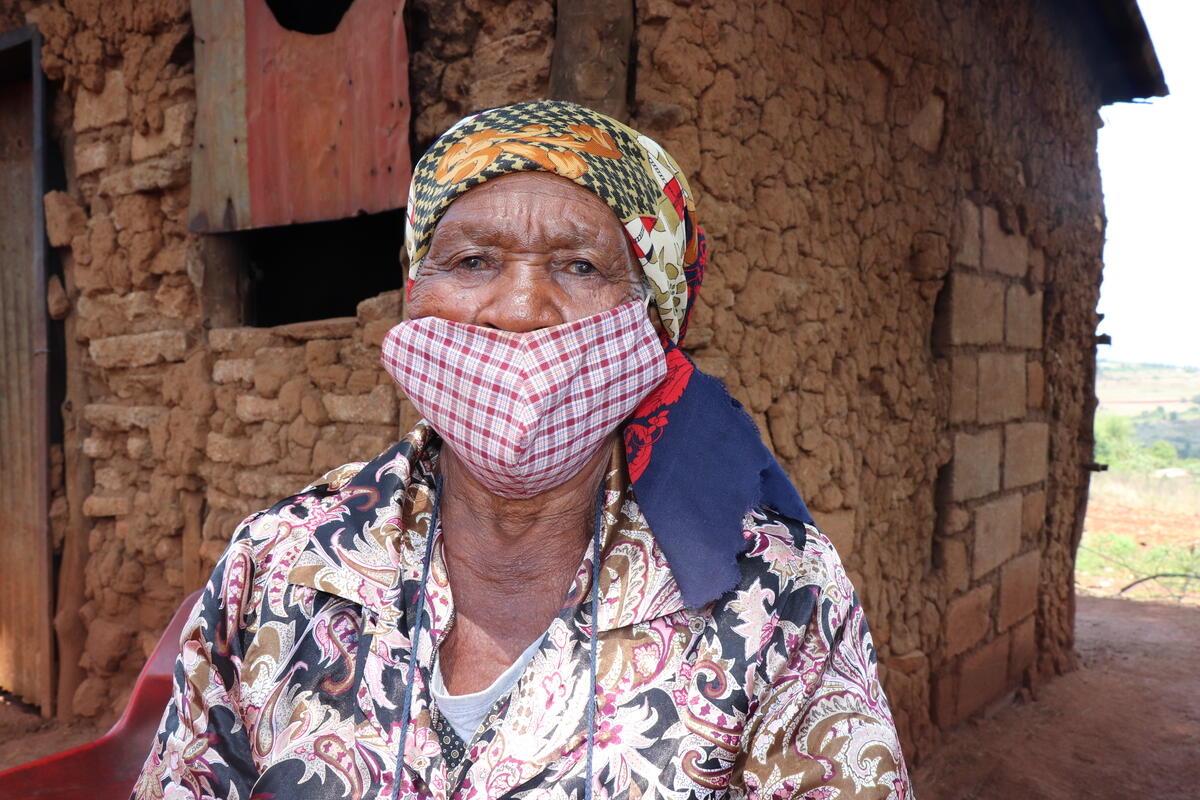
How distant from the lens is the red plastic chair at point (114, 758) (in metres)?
1.88

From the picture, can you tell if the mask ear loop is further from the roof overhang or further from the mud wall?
the roof overhang

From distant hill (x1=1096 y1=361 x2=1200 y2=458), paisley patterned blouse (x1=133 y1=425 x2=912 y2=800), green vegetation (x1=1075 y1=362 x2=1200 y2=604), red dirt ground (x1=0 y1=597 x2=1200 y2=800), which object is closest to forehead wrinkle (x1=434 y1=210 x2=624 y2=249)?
paisley patterned blouse (x1=133 y1=425 x2=912 y2=800)

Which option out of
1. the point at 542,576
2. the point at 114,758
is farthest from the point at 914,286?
the point at 114,758

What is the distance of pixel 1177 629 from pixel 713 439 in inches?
317

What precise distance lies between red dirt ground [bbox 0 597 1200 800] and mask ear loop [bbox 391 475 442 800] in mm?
3488

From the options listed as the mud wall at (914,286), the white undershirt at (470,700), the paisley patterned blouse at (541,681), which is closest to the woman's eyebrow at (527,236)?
the paisley patterned blouse at (541,681)

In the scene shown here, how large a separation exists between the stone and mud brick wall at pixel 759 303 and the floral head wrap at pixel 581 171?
1440 mm

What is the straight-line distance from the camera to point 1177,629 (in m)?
7.66

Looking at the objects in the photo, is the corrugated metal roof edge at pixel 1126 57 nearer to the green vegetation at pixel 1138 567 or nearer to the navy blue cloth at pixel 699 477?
the green vegetation at pixel 1138 567

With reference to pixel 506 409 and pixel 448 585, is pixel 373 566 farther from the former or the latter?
pixel 506 409

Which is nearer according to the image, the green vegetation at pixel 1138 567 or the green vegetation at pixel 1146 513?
the green vegetation at pixel 1138 567

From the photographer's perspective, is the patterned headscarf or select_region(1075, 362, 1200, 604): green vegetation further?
select_region(1075, 362, 1200, 604): green vegetation

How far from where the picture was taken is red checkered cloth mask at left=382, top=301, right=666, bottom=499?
3.98 ft

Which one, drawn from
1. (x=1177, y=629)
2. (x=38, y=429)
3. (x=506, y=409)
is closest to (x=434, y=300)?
(x=506, y=409)
